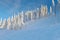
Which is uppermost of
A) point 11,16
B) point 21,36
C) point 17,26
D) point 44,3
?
point 44,3

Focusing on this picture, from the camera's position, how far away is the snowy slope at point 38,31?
1554mm

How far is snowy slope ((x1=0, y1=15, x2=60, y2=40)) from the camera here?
155cm

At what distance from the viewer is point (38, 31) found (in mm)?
1581

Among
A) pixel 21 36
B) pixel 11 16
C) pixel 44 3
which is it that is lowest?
pixel 21 36

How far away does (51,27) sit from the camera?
1573mm

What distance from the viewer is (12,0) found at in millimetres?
1646

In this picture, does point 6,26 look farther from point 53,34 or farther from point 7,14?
point 53,34

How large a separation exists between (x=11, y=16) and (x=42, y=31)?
1.24 feet

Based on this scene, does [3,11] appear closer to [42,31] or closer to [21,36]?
[21,36]

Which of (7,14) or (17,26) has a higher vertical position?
(7,14)

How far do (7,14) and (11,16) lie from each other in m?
0.05

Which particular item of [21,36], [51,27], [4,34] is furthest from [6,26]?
[51,27]

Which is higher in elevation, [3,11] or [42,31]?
[3,11]

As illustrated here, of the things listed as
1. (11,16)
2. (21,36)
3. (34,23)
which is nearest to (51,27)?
(34,23)
